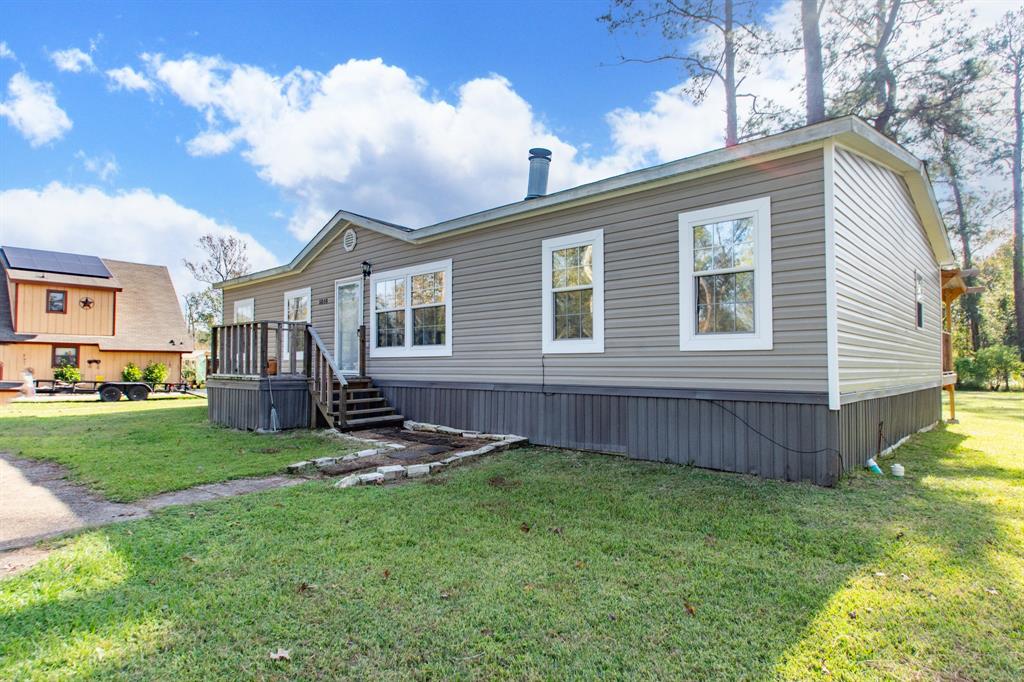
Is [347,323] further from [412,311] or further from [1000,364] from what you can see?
[1000,364]

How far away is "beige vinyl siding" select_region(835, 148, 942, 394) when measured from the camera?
518 cm

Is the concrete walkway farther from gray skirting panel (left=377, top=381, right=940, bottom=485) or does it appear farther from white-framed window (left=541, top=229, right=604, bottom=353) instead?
white-framed window (left=541, top=229, right=604, bottom=353)

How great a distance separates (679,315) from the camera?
5.82 meters

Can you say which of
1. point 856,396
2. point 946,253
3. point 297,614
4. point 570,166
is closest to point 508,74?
point 570,166

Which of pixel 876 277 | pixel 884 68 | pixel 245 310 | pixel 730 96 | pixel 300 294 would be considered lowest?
pixel 876 277

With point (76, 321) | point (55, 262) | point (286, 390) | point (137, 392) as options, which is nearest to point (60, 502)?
point (286, 390)

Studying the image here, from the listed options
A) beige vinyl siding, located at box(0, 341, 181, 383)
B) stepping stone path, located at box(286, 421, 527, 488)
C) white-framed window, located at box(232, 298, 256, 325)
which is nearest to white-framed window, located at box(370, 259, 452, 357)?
stepping stone path, located at box(286, 421, 527, 488)

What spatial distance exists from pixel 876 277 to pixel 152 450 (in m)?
9.66

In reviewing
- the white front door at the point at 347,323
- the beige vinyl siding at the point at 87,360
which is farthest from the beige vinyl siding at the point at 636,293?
the beige vinyl siding at the point at 87,360

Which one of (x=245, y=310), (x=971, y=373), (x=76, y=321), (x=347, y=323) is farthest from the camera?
(x=971, y=373)

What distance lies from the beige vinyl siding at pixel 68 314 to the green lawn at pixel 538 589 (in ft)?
68.0

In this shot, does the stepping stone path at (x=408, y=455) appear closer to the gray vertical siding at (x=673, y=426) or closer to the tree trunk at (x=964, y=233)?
the gray vertical siding at (x=673, y=426)

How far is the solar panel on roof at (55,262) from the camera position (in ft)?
62.3

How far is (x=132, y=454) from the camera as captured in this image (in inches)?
257
